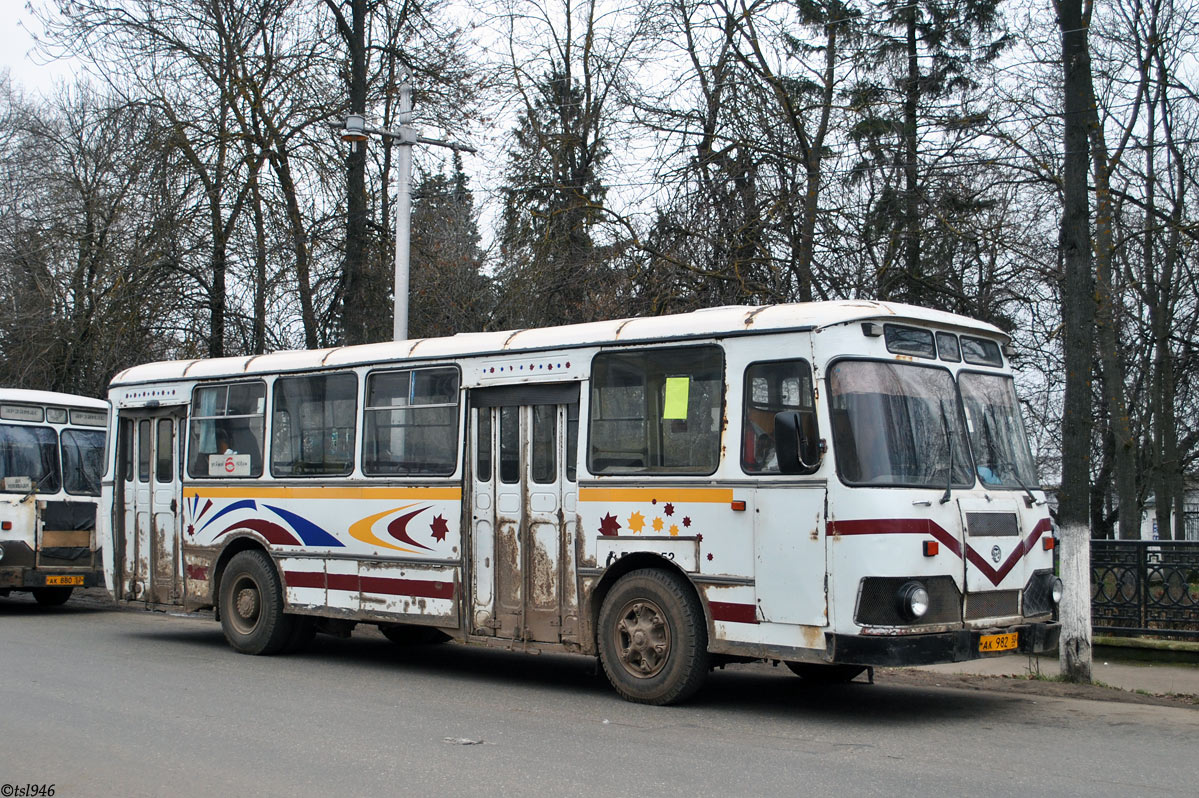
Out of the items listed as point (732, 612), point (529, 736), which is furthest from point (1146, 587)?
point (529, 736)

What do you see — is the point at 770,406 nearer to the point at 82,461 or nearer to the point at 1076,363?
the point at 1076,363

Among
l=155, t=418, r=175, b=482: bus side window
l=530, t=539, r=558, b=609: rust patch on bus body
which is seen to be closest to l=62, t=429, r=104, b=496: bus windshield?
l=155, t=418, r=175, b=482: bus side window

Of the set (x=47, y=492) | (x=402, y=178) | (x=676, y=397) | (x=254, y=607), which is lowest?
(x=254, y=607)

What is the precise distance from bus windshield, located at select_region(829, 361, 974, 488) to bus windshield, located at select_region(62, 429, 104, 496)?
42.9 feet

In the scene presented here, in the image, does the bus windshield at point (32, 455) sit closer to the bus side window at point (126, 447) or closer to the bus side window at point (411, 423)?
the bus side window at point (126, 447)

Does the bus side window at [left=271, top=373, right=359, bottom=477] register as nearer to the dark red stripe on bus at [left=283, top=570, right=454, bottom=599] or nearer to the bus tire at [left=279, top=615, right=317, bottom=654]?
the dark red stripe on bus at [left=283, top=570, right=454, bottom=599]

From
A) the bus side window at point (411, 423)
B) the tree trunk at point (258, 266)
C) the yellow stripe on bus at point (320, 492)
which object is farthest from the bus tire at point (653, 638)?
the tree trunk at point (258, 266)

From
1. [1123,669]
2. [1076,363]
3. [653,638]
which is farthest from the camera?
[1123,669]

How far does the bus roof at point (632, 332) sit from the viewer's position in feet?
30.8

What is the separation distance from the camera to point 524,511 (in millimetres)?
11148

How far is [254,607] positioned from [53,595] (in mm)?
7853

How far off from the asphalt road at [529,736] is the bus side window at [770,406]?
1.96 m

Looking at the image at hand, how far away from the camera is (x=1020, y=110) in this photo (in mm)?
17281

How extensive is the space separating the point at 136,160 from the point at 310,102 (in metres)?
3.22
